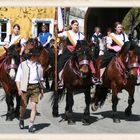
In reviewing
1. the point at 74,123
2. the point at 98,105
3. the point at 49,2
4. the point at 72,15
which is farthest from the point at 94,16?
the point at 74,123

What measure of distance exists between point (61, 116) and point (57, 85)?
2.58ft

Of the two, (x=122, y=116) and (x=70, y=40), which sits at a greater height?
(x=70, y=40)

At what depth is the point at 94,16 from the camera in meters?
28.8

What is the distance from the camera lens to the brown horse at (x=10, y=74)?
40.6 ft

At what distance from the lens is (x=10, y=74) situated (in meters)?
12.4

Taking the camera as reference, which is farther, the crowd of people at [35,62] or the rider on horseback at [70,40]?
the rider on horseback at [70,40]

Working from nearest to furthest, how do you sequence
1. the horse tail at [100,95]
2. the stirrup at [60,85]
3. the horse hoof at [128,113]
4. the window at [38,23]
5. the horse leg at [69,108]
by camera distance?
1. the horse leg at [69,108]
2. the stirrup at [60,85]
3. the horse hoof at [128,113]
4. the horse tail at [100,95]
5. the window at [38,23]

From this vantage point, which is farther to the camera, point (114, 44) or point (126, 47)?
point (114, 44)

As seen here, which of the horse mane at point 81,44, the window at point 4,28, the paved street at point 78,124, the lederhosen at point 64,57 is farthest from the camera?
the window at point 4,28

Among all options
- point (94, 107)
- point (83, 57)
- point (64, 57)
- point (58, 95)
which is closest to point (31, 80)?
point (83, 57)

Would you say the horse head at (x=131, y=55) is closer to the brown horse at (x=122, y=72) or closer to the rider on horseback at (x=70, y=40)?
the brown horse at (x=122, y=72)

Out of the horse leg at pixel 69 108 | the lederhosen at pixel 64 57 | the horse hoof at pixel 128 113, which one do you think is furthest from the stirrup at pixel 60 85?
the horse hoof at pixel 128 113

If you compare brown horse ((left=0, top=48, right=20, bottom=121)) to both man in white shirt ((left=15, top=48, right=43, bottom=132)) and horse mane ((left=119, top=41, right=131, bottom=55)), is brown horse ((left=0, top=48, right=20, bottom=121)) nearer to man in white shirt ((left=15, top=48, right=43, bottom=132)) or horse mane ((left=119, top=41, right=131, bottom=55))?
man in white shirt ((left=15, top=48, right=43, bottom=132))

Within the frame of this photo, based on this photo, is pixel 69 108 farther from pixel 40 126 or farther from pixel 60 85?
pixel 60 85
